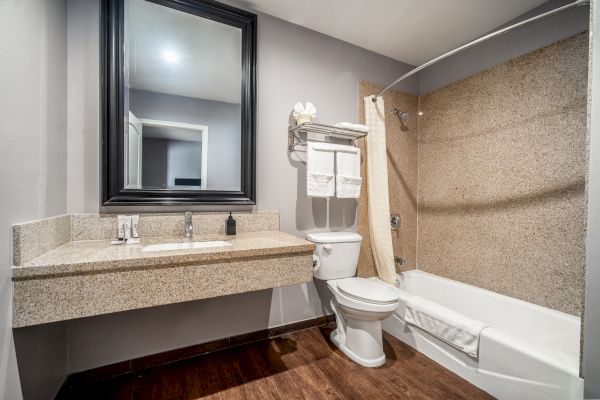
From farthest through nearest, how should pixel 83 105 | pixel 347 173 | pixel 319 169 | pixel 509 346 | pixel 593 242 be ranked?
1. pixel 347 173
2. pixel 319 169
3. pixel 83 105
4. pixel 509 346
5. pixel 593 242

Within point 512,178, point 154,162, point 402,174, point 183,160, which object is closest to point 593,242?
point 512,178

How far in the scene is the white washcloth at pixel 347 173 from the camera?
1.95 meters

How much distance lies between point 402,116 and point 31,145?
Answer: 263cm

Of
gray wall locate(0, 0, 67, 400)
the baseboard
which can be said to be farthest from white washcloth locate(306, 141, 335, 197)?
gray wall locate(0, 0, 67, 400)

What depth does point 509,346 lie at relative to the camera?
130 centimetres

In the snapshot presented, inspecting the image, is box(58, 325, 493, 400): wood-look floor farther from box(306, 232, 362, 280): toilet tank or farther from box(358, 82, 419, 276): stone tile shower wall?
box(358, 82, 419, 276): stone tile shower wall

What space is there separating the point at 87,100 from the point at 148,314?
1.30 m

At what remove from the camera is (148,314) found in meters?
1.57

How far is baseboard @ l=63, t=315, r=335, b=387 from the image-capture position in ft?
4.70

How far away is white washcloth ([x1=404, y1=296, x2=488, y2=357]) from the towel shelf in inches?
53.0

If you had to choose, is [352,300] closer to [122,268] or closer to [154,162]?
[122,268]

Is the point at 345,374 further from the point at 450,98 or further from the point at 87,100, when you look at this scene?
the point at 450,98

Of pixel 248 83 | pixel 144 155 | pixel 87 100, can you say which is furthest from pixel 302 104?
pixel 87 100

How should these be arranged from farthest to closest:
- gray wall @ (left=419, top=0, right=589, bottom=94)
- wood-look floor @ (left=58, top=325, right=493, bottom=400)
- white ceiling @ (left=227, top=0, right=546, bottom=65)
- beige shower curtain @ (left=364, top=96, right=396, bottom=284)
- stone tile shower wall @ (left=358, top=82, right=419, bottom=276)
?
1. stone tile shower wall @ (left=358, top=82, right=419, bottom=276)
2. beige shower curtain @ (left=364, top=96, right=396, bottom=284)
3. white ceiling @ (left=227, top=0, right=546, bottom=65)
4. gray wall @ (left=419, top=0, right=589, bottom=94)
5. wood-look floor @ (left=58, top=325, right=493, bottom=400)
